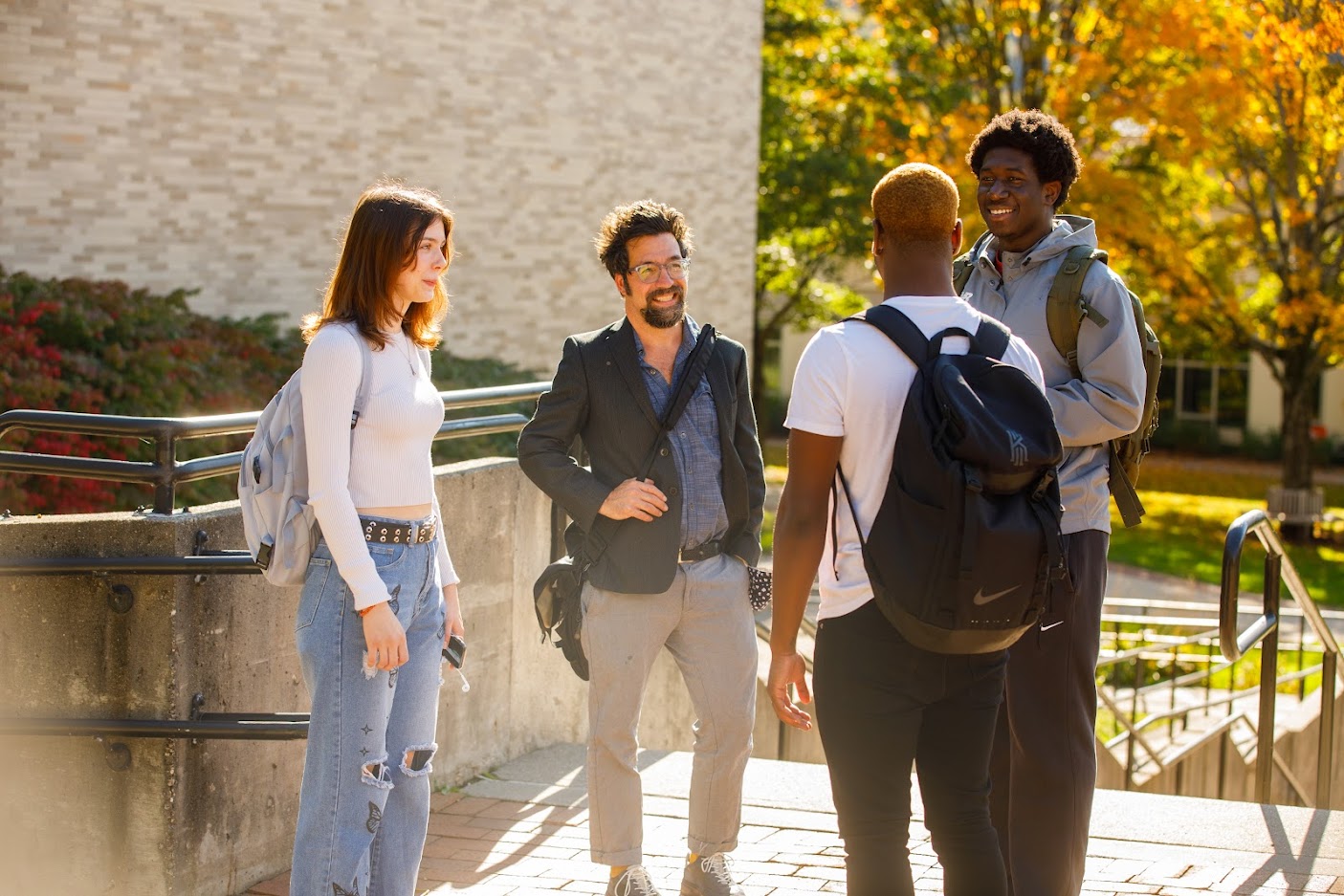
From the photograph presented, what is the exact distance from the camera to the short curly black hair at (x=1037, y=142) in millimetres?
4066

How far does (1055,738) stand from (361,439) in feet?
6.51

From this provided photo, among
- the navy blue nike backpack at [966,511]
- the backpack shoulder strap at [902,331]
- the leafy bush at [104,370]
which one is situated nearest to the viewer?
the navy blue nike backpack at [966,511]

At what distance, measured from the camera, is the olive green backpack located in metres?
4.00

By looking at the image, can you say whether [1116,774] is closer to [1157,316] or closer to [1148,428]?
[1148,428]

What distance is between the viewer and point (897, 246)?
3.44 m

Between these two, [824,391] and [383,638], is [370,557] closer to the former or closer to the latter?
[383,638]

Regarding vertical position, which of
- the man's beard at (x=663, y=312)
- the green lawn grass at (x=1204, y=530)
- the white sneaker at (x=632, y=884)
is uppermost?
the man's beard at (x=663, y=312)

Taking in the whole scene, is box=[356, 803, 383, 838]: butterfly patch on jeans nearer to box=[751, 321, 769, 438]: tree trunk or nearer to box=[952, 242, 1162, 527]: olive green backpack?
box=[952, 242, 1162, 527]: olive green backpack

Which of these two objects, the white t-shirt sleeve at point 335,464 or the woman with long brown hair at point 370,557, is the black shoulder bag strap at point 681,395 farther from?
the white t-shirt sleeve at point 335,464

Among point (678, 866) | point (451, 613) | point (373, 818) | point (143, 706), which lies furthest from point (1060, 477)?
point (143, 706)

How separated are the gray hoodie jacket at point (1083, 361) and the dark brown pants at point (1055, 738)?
125mm

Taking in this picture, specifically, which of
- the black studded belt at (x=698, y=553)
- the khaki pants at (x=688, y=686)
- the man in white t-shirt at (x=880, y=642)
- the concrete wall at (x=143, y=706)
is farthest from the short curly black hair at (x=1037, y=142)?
the concrete wall at (x=143, y=706)

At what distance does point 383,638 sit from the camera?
11.5ft

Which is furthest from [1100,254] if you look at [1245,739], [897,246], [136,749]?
[1245,739]
